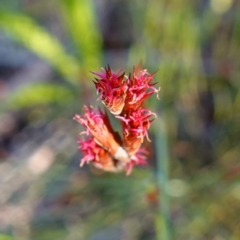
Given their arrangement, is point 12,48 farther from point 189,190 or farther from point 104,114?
point 104,114

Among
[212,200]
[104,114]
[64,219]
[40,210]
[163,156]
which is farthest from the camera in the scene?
[40,210]

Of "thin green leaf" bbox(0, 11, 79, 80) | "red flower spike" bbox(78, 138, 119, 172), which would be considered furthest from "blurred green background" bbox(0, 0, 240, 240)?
"red flower spike" bbox(78, 138, 119, 172)

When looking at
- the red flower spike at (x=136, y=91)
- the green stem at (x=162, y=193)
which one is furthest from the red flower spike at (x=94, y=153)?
the green stem at (x=162, y=193)

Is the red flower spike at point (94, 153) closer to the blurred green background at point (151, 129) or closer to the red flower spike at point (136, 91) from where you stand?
the red flower spike at point (136, 91)

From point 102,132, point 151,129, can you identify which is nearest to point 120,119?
point 102,132

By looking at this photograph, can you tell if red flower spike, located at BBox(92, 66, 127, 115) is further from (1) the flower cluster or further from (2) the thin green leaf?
(2) the thin green leaf

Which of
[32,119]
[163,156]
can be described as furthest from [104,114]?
[32,119]
